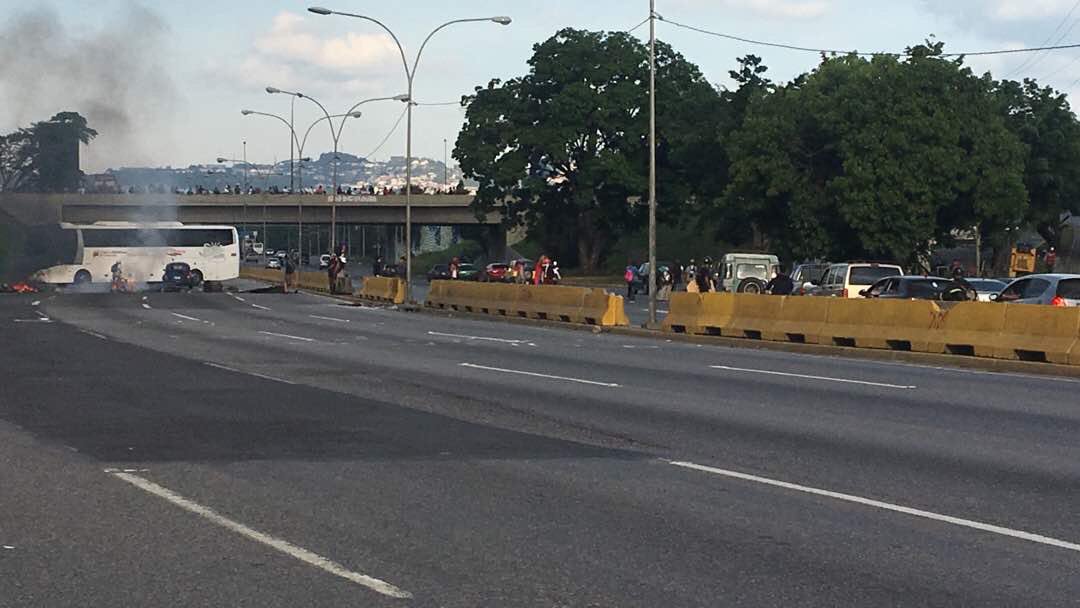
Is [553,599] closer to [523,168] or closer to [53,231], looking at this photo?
[53,231]

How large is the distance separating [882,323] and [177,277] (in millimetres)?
→ 58008

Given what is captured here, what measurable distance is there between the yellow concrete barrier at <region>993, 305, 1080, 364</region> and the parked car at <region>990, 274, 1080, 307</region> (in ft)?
13.8

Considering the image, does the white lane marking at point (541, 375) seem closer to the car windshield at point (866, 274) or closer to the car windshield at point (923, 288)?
the car windshield at point (923, 288)

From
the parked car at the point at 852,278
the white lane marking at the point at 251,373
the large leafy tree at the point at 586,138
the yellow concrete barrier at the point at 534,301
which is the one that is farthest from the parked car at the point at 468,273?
the white lane marking at the point at 251,373

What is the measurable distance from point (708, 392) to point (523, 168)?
247ft

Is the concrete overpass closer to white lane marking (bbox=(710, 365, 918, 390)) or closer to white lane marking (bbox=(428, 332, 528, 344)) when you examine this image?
white lane marking (bbox=(428, 332, 528, 344))

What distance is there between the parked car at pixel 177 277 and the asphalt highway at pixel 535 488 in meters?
58.5

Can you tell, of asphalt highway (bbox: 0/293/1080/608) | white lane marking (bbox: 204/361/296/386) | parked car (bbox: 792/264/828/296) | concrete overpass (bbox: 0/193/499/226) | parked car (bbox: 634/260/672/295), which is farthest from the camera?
concrete overpass (bbox: 0/193/499/226)

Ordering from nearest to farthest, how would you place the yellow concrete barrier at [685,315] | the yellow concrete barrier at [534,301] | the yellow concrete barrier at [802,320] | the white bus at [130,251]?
the yellow concrete barrier at [802,320] < the yellow concrete barrier at [685,315] < the yellow concrete barrier at [534,301] < the white bus at [130,251]

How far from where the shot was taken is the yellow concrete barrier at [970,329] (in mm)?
25219

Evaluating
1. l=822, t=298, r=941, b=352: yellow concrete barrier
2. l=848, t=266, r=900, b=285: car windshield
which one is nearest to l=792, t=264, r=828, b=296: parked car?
l=848, t=266, r=900, b=285: car windshield

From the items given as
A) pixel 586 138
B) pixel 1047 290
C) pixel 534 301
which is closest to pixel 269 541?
pixel 1047 290

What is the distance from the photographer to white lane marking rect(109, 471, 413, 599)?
302 inches

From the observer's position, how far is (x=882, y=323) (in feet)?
90.7
